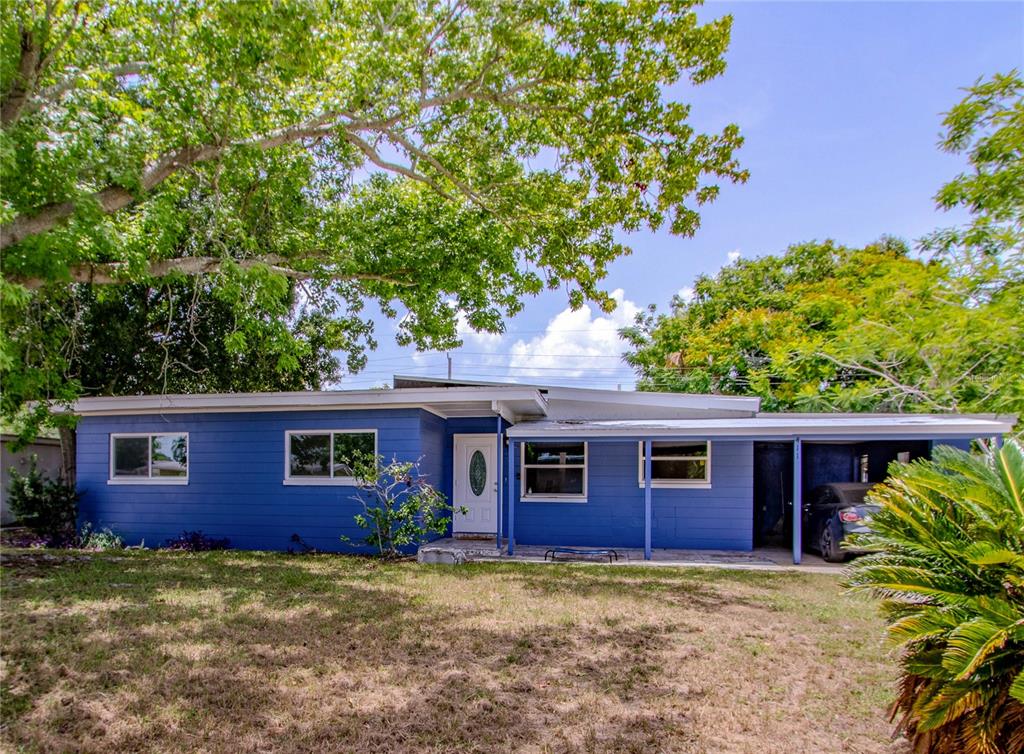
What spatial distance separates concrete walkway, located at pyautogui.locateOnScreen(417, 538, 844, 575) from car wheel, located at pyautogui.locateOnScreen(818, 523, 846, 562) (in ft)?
0.42

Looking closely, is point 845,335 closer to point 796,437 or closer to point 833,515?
point 833,515

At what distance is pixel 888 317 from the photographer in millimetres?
14672

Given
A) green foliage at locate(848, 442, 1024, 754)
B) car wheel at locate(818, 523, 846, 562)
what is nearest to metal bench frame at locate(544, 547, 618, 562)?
car wheel at locate(818, 523, 846, 562)

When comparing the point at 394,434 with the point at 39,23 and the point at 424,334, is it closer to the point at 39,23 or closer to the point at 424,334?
the point at 424,334

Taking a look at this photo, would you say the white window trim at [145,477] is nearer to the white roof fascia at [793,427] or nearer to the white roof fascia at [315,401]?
the white roof fascia at [315,401]

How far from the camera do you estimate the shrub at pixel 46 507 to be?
42.1 feet

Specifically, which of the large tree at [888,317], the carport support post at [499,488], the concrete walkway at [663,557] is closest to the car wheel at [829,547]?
the concrete walkway at [663,557]

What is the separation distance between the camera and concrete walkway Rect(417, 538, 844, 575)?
1005 centimetres

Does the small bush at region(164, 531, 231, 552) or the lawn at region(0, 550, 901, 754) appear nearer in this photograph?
the lawn at region(0, 550, 901, 754)

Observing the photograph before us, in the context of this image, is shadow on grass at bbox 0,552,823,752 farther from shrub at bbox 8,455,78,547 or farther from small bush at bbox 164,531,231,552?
shrub at bbox 8,455,78,547

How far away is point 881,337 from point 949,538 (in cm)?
1215

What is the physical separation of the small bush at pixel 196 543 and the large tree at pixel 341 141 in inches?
150

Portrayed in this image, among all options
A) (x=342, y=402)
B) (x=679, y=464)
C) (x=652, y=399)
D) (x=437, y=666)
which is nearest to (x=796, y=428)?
(x=679, y=464)

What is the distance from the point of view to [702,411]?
494 inches
